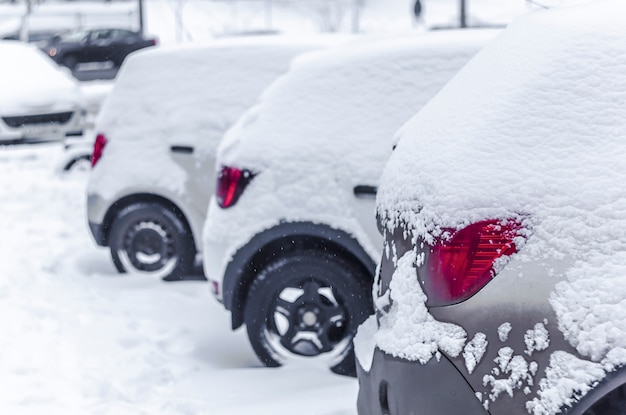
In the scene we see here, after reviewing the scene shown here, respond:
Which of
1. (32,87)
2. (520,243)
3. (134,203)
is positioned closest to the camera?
(520,243)

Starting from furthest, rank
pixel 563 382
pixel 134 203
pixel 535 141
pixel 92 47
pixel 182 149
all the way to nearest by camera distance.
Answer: pixel 92 47
pixel 134 203
pixel 182 149
pixel 535 141
pixel 563 382

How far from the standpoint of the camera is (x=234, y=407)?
4.15m

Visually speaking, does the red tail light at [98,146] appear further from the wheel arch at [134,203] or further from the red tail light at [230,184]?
the red tail light at [230,184]

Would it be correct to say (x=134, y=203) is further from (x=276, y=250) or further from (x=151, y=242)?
(x=276, y=250)

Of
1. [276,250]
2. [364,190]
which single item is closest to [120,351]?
[276,250]

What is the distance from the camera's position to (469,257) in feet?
7.77

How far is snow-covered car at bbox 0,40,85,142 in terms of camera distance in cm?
1248

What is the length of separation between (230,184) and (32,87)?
9.31m

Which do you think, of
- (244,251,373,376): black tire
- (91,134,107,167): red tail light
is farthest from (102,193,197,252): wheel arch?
(244,251,373,376): black tire

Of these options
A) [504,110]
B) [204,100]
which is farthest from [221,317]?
[504,110]

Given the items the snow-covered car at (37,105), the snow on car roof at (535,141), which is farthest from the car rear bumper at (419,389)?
the snow-covered car at (37,105)

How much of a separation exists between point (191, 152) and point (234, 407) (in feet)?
8.35

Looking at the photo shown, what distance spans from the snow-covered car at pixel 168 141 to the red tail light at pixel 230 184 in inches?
61.8

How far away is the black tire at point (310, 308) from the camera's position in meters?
4.40
